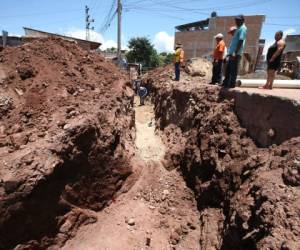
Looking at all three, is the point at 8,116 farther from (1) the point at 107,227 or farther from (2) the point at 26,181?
(1) the point at 107,227

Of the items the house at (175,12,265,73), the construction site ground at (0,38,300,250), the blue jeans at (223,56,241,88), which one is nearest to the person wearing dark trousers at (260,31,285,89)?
the construction site ground at (0,38,300,250)

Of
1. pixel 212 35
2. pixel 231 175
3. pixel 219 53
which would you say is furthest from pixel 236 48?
pixel 212 35

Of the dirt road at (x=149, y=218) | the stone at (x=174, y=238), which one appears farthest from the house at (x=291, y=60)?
the stone at (x=174, y=238)

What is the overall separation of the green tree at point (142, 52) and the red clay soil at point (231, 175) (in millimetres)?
23323

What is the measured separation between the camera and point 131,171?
267 inches

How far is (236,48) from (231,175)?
9.38ft

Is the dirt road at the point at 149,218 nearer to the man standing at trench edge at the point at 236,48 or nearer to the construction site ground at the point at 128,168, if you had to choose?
the construction site ground at the point at 128,168

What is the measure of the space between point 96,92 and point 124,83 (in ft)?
6.02

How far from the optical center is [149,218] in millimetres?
5789

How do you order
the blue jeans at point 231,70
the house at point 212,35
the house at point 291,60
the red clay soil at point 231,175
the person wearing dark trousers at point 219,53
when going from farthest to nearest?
the house at point 212,35 < the house at point 291,60 < the person wearing dark trousers at point 219,53 < the blue jeans at point 231,70 < the red clay soil at point 231,175

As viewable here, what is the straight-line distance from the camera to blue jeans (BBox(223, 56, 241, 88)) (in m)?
6.00

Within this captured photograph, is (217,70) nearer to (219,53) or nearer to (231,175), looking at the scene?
(219,53)

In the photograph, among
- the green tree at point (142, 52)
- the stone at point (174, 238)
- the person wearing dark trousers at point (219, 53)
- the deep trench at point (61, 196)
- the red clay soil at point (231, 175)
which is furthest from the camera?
the green tree at point (142, 52)

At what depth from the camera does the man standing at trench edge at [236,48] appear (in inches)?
223
